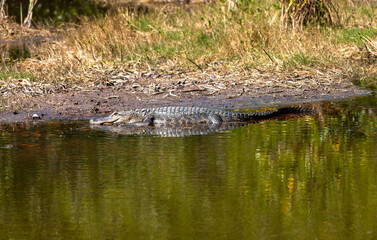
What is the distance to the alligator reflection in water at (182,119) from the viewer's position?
791cm

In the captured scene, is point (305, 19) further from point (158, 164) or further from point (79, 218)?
point (79, 218)

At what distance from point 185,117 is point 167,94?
1883 mm

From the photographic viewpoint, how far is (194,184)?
15.6ft

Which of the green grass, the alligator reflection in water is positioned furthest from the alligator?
the green grass

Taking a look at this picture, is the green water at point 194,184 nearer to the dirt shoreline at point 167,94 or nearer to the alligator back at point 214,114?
the alligator back at point 214,114

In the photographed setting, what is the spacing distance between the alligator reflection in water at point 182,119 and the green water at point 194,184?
0.64m

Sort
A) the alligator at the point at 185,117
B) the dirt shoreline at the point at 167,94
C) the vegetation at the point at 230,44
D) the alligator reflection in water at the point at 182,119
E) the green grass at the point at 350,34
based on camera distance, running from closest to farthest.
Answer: the alligator reflection in water at the point at 182,119 < the alligator at the point at 185,117 < the dirt shoreline at the point at 167,94 < the vegetation at the point at 230,44 < the green grass at the point at 350,34

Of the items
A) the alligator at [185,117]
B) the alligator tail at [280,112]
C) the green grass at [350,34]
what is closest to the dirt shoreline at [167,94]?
the alligator at [185,117]

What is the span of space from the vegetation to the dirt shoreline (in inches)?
24.4

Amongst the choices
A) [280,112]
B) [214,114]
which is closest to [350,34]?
[280,112]

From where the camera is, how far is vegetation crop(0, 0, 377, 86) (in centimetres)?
1136

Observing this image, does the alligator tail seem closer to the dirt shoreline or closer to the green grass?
the dirt shoreline

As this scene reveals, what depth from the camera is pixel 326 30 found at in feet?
44.3

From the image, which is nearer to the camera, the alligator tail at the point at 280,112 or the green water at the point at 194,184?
the green water at the point at 194,184
